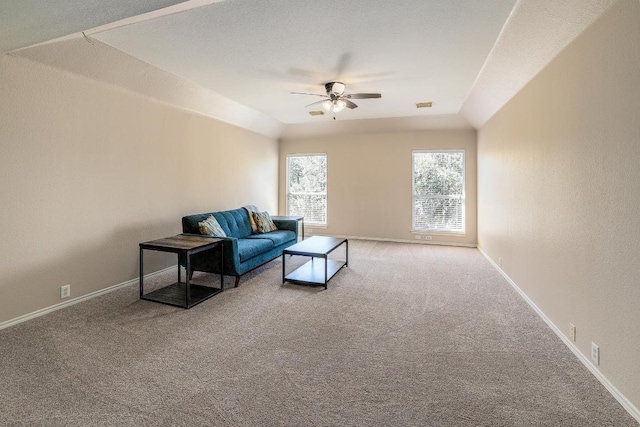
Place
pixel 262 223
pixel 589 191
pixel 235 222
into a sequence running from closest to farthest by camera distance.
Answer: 1. pixel 589 191
2. pixel 235 222
3. pixel 262 223

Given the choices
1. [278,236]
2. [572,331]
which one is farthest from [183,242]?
[572,331]

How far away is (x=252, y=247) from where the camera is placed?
4074mm

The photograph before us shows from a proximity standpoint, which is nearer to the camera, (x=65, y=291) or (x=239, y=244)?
(x=65, y=291)

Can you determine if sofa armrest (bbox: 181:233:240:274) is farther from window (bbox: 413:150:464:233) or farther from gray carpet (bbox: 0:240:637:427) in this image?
window (bbox: 413:150:464:233)

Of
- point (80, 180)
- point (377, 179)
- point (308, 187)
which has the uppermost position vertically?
point (377, 179)

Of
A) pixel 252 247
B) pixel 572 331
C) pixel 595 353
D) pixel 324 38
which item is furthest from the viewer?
pixel 252 247

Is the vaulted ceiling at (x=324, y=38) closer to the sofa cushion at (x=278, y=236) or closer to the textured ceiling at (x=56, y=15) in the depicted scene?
the textured ceiling at (x=56, y=15)

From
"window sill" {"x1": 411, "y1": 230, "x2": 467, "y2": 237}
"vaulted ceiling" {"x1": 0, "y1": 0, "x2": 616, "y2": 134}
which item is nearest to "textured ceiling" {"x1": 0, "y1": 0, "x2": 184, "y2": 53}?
"vaulted ceiling" {"x1": 0, "y1": 0, "x2": 616, "y2": 134}

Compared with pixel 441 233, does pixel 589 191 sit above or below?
above

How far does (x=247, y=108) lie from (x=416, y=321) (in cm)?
464

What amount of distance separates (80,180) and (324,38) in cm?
300

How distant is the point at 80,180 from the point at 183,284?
5.43 ft

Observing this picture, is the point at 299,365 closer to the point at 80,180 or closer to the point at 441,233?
the point at 80,180

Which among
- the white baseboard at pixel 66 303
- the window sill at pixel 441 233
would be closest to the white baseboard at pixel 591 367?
the window sill at pixel 441 233
